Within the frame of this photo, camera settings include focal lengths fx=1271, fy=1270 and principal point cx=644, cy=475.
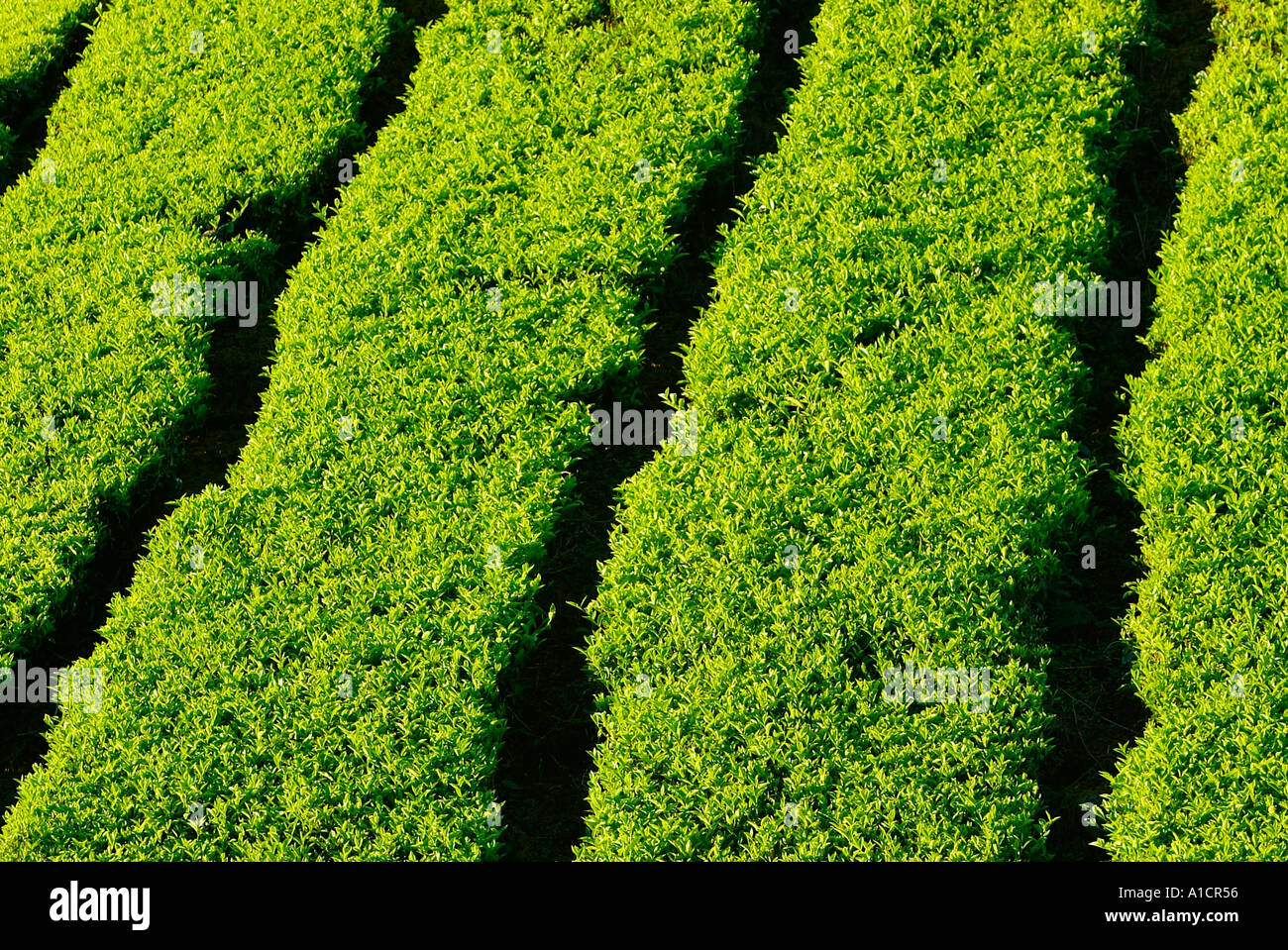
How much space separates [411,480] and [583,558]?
1166 millimetres

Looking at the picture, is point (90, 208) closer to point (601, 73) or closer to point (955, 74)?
point (601, 73)

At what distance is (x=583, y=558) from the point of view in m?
7.92

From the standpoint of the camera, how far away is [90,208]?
393 inches

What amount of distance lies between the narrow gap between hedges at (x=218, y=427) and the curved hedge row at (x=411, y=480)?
383 mm

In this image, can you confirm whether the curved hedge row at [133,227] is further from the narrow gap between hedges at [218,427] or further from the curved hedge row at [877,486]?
the curved hedge row at [877,486]

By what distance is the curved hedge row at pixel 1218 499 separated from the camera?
622 centimetres

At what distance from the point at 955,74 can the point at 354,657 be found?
20.2ft

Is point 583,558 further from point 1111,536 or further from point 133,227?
point 133,227

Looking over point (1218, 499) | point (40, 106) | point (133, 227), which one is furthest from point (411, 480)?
point (40, 106)

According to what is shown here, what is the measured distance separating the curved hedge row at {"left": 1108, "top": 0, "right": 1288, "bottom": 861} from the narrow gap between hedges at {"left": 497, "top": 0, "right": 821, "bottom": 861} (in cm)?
290

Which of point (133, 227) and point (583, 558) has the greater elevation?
point (133, 227)

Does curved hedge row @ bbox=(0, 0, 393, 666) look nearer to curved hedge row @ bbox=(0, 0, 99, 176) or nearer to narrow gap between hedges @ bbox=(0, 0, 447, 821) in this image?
narrow gap between hedges @ bbox=(0, 0, 447, 821)

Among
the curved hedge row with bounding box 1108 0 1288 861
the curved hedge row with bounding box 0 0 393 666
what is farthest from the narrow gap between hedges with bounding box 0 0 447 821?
the curved hedge row with bounding box 1108 0 1288 861

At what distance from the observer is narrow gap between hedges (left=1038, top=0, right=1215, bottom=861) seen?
6.86 meters
